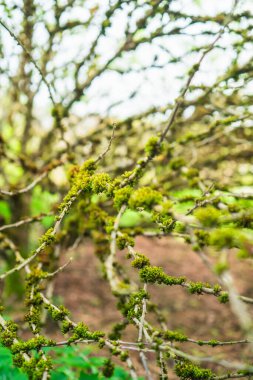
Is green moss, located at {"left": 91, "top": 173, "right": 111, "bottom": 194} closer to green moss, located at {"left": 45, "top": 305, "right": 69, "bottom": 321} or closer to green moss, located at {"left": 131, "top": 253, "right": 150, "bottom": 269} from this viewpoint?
green moss, located at {"left": 131, "top": 253, "right": 150, "bottom": 269}

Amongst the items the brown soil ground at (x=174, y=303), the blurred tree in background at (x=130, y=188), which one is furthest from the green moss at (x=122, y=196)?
the brown soil ground at (x=174, y=303)

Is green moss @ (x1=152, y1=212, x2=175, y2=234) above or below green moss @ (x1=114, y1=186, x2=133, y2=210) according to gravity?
below

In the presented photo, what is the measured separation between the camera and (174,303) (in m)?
5.40

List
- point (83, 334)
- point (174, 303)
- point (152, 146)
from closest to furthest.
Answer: point (83, 334)
point (152, 146)
point (174, 303)

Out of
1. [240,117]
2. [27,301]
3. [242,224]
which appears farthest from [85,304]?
[242,224]

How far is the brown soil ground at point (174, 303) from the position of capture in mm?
4418

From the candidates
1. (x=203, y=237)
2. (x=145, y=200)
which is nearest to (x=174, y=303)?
(x=203, y=237)

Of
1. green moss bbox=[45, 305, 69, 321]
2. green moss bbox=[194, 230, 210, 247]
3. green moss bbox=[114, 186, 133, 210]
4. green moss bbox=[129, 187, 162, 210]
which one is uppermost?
green moss bbox=[114, 186, 133, 210]

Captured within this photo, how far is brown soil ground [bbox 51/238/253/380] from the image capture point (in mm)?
4418

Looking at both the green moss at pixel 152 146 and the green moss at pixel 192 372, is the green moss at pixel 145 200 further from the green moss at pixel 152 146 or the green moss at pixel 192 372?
the green moss at pixel 192 372

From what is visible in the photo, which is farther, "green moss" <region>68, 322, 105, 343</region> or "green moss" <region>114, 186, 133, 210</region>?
"green moss" <region>68, 322, 105, 343</region>

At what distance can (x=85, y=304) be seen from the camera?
516 cm

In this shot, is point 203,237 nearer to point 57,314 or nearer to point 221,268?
point 221,268

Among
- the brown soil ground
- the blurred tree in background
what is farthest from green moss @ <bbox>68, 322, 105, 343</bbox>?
the brown soil ground
